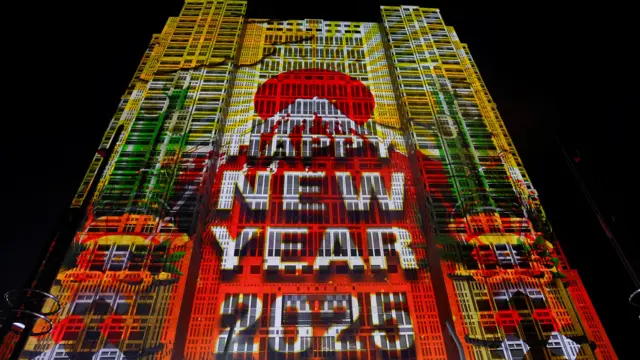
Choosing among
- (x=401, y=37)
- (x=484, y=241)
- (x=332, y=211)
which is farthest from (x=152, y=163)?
(x=401, y=37)

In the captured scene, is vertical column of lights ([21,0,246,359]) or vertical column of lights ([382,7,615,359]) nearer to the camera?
vertical column of lights ([21,0,246,359])

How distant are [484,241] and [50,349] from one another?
21.4 m

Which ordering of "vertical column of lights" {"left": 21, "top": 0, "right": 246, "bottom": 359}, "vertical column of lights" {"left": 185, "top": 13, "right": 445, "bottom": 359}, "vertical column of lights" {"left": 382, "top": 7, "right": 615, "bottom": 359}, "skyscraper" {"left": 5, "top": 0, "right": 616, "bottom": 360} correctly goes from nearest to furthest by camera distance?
"vertical column of lights" {"left": 21, "top": 0, "right": 246, "bottom": 359}, "vertical column of lights" {"left": 382, "top": 7, "right": 615, "bottom": 359}, "skyscraper" {"left": 5, "top": 0, "right": 616, "bottom": 360}, "vertical column of lights" {"left": 185, "top": 13, "right": 445, "bottom": 359}

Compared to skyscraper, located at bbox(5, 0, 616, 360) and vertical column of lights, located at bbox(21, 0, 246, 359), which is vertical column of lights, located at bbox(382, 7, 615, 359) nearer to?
skyscraper, located at bbox(5, 0, 616, 360)

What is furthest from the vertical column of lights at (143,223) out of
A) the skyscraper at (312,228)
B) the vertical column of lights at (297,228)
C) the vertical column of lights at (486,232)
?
the vertical column of lights at (486,232)

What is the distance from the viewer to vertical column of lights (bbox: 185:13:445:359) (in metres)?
19.4

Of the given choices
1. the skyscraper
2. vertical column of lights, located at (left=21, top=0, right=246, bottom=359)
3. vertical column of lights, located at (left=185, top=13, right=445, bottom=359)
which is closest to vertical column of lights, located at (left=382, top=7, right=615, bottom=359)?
the skyscraper

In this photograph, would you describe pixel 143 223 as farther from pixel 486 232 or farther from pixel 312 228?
pixel 486 232

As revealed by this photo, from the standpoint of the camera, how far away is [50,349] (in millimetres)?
17891

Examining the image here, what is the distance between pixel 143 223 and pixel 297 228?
27.6ft

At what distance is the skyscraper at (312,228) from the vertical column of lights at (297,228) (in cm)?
11

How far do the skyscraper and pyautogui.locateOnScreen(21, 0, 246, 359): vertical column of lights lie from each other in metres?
0.09

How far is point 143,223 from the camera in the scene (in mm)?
21438

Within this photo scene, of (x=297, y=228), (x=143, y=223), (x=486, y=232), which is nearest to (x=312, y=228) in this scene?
(x=297, y=228)
